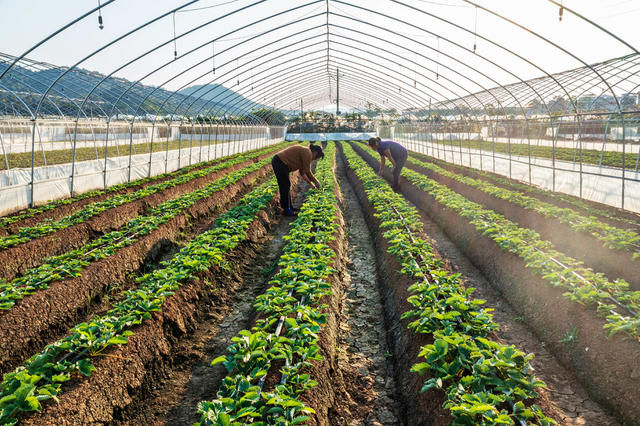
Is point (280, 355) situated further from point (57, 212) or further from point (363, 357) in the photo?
point (57, 212)

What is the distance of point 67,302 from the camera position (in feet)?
18.7

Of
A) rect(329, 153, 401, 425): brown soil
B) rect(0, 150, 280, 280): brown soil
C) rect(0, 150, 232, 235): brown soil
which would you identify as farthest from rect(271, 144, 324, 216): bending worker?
rect(0, 150, 232, 235): brown soil

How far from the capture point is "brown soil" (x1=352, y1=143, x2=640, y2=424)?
12.8ft

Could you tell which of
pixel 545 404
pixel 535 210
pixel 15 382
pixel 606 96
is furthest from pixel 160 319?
pixel 606 96

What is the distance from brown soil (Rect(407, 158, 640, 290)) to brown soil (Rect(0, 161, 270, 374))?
822cm

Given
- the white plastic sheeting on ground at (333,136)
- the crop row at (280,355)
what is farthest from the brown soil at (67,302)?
the white plastic sheeting on ground at (333,136)

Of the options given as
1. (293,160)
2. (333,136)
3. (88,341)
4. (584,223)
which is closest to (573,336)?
(584,223)

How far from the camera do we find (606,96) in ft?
→ 93.8

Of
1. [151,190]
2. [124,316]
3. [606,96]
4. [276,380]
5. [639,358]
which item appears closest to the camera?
[276,380]

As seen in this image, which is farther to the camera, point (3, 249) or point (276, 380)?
point (3, 249)

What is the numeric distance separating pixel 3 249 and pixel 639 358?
915 cm

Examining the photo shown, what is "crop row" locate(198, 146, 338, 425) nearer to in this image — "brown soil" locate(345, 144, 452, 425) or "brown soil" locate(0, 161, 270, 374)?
"brown soil" locate(345, 144, 452, 425)

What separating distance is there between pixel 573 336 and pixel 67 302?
6.66m

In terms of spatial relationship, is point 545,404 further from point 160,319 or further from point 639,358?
point 160,319
